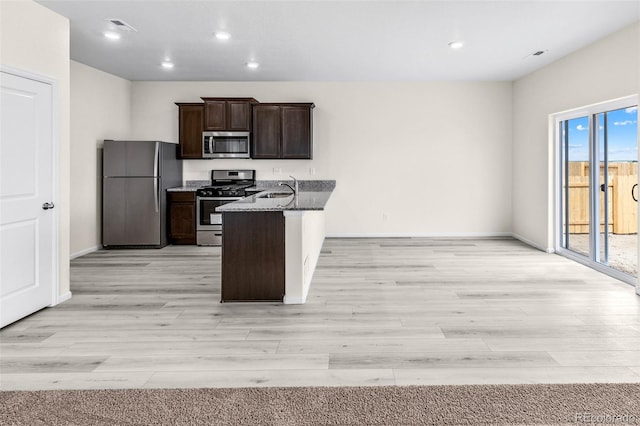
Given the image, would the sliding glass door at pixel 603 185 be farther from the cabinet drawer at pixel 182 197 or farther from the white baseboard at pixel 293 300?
the cabinet drawer at pixel 182 197

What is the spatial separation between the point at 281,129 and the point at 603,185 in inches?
176

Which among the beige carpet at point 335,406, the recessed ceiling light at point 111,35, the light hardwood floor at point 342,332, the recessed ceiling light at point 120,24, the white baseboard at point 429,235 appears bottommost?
the beige carpet at point 335,406

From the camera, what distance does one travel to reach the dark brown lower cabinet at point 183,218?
702 centimetres

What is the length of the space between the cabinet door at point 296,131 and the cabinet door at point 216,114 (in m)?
0.93

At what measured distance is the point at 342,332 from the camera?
322cm

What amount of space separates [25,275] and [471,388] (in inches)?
132

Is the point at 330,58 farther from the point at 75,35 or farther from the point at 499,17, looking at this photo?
the point at 75,35

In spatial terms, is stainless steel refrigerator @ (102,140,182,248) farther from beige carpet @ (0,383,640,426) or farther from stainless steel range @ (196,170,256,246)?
beige carpet @ (0,383,640,426)

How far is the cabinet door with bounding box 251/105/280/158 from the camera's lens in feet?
23.8

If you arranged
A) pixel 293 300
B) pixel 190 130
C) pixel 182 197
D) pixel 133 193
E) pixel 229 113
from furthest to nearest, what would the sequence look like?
pixel 190 130
pixel 229 113
pixel 182 197
pixel 133 193
pixel 293 300

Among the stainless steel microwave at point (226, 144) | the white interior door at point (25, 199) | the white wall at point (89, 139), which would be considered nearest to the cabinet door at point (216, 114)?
the stainless steel microwave at point (226, 144)

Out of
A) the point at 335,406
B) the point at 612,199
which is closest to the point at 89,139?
the point at 335,406

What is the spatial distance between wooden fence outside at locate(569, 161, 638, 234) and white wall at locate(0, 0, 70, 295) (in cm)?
548

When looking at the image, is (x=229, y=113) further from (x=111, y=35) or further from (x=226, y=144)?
(x=111, y=35)
